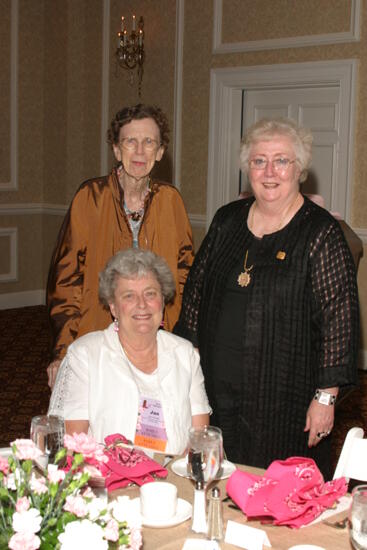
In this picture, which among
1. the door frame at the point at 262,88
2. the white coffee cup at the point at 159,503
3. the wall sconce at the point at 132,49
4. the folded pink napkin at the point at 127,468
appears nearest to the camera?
the white coffee cup at the point at 159,503

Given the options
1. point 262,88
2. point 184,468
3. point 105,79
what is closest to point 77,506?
point 184,468

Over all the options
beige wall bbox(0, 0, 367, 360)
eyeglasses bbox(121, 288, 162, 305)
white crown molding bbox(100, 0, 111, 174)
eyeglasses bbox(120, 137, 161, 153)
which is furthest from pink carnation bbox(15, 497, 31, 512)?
white crown molding bbox(100, 0, 111, 174)

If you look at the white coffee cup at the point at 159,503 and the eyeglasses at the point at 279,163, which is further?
the eyeglasses at the point at 279,163

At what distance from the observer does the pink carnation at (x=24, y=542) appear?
1082mm

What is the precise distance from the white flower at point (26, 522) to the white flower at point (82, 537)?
40mm

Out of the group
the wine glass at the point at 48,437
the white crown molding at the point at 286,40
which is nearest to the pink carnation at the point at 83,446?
the wine glass at the point at 48,437

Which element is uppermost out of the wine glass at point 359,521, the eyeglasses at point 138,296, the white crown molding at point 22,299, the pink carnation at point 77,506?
the eyeglasses at point 138,296

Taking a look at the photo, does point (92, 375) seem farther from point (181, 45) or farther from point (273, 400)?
point (181, 45)

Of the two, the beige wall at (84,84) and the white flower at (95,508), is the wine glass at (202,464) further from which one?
the beige wall at (84,84)

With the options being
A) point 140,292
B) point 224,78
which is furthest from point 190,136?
point 140,292

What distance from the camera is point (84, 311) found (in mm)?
3029

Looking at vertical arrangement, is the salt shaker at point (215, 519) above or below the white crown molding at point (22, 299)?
above

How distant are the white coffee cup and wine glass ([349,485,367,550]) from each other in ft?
1.47

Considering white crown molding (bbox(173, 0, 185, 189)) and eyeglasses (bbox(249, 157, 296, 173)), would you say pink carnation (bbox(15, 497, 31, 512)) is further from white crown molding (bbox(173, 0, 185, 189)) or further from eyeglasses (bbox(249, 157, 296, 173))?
white crown molding (bbox(173, 0, 185, 189))
